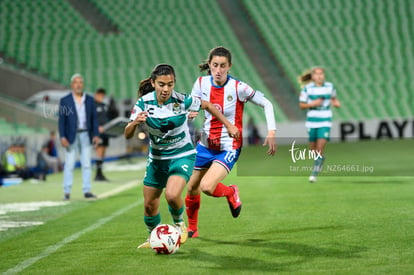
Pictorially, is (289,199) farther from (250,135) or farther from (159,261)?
(250,135)

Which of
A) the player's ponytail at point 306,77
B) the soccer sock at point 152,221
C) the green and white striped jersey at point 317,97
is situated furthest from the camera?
the player's ponytail at point 306,77

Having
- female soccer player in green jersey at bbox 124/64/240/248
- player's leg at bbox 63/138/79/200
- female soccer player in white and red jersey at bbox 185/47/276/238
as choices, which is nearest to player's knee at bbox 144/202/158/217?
female soccer player in green jersey at bbox 124/64/240/248

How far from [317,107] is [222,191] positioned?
6.85 meters

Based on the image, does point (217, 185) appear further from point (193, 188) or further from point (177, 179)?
point (177, 179)

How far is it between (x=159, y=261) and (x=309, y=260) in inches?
53.9

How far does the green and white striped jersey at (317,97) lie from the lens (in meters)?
14.8

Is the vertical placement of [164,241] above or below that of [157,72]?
below

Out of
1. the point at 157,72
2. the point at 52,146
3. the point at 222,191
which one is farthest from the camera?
the point at 52,146

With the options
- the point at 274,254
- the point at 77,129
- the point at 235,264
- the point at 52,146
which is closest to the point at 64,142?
the point at 77,129

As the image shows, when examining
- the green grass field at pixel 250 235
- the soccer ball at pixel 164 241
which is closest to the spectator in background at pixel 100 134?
the green grass field at pixel 250 235

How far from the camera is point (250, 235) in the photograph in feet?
27.1

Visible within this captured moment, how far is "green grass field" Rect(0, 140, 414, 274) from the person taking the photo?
6.47 m

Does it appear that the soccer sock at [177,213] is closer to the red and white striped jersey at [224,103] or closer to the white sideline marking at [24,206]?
the red and white striped jersey at [224,103]

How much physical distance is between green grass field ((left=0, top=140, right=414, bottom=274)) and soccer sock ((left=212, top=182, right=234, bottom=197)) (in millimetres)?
441
